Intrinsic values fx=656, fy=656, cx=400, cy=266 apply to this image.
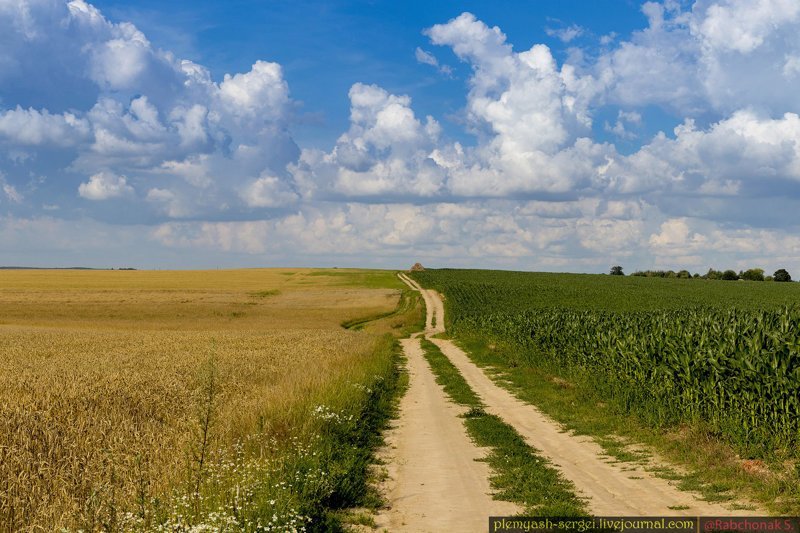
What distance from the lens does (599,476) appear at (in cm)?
1141

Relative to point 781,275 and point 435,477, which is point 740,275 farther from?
point 435,477

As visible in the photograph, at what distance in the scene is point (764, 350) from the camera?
1375 cm

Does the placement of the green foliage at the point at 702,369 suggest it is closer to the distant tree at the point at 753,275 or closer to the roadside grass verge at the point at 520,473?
the roadside grass verge at the point at 520,473

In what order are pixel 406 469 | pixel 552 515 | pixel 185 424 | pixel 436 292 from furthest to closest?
pixel 436 292, pixel 185 424, pixel 406 469, pixel 552 515

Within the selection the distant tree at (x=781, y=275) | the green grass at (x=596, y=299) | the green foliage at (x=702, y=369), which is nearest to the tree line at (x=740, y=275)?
the distant tree at (x=781, y=275)

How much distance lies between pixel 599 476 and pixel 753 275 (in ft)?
478

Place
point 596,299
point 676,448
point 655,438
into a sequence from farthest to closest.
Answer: point 596,299 < point 655,438 < point 676,448

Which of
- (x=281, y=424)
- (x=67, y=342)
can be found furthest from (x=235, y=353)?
(x=281, y=424)

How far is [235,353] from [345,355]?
515cm

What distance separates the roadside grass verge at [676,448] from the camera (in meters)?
10.1

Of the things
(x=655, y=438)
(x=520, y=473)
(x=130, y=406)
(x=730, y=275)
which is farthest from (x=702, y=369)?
(x=730, y=275)

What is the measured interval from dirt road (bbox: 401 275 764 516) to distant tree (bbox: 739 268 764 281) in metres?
138

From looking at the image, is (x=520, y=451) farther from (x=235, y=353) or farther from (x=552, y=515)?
(x=235, y=353)

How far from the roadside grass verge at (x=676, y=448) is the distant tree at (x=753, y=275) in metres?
133
